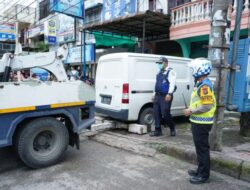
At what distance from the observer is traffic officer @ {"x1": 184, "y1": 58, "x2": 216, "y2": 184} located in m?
3.29

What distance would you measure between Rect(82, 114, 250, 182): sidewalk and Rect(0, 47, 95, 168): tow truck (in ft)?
3.59

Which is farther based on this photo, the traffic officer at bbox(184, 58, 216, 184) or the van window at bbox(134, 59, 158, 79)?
the van window at bbox(134, 59, 158, 79)

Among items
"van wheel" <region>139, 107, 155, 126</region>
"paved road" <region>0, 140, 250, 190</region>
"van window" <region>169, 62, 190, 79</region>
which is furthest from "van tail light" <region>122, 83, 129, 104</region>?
→ "van window" <region>169, 62, 190, 79</region>

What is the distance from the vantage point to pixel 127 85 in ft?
18.9

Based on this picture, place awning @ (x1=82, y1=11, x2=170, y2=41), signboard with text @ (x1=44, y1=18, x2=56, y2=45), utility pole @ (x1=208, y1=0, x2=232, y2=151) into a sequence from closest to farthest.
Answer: utility pole @ (x1=208, y1=0, x2=232, y2=151) < awning @ (x1=82, y1=11, x2=170, y2=41) < signboard with text @ (x1=44, y1=18, x2=56, y2=45)

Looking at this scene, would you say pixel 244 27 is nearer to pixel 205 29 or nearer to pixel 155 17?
pixel 205 29

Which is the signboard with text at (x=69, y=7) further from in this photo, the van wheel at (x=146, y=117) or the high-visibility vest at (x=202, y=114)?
the high-visibility vest at (x=202, y=114)

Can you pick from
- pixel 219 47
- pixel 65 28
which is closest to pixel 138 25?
pixel 219 47

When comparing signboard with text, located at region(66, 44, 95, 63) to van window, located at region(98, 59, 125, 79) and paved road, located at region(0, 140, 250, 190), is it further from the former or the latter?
paved road, located at region(0, 140, 250, 190)

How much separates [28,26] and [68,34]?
11342 millimetres

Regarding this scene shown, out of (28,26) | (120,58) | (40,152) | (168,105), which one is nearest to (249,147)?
(168,105)

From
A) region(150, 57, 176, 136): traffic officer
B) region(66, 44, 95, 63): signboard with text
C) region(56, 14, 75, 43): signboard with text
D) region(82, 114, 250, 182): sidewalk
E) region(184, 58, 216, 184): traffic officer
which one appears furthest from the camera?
region(56, 14, 75, 43): signboard with text

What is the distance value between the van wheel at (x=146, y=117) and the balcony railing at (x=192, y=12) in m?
4.54

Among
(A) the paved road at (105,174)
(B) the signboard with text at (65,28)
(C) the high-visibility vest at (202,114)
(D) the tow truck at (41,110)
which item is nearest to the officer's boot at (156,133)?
(A) the paved road at (105,174)
